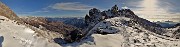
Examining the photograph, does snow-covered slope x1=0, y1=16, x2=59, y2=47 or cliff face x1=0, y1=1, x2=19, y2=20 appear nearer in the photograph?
snow-covered slope x1=0, y1=16, x2=59, y2=47

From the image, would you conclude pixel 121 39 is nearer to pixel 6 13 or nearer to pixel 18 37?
pixel 18 37

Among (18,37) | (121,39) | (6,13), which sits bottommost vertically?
(121,39)

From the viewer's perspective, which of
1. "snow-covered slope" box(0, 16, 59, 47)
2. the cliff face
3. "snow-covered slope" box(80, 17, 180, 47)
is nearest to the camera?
"snow-covered slope" box(0, 16, 59, 47)

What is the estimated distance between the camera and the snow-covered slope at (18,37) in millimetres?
38881

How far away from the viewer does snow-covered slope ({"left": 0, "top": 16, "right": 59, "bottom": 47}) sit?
128ft

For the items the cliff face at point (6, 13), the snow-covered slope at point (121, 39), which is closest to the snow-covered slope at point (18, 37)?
Answer: the snow-covered slope at point (121, 39)

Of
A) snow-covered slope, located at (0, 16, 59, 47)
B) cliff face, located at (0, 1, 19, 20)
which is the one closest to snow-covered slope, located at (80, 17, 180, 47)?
snow-covered slope, located at (0, 16, 59, 47)

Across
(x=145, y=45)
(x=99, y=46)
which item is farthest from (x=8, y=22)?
(x=145, y=45)

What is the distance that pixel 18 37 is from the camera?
1617 inches

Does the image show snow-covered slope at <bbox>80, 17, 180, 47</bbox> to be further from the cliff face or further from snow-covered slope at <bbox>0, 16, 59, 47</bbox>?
the cliff face

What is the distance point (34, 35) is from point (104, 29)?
15.3 meters

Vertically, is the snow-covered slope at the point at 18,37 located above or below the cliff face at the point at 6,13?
below

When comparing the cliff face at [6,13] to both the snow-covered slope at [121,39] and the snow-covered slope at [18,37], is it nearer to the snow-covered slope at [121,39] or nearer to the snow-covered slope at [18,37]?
the snow-covered slope at [18,37]

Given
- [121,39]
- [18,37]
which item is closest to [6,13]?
[18,37]
